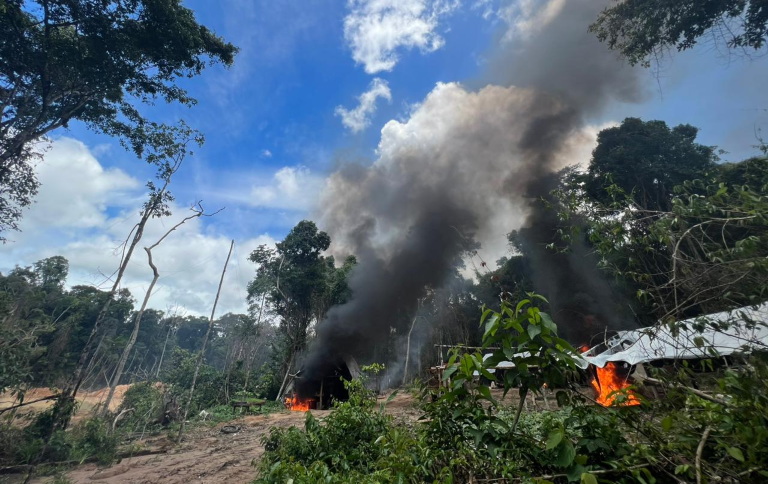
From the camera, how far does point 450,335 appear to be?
22.0 meters

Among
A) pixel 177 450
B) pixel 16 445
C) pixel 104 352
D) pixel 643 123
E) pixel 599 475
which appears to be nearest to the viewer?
pixel 599 475

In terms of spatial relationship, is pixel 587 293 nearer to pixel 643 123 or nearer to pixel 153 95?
pixel 643 123

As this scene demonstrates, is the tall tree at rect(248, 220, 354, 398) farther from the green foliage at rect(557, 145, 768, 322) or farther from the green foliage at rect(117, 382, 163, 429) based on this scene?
the green foliage at rect(557, 145, 768, 322)

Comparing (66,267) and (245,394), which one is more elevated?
(66,267)

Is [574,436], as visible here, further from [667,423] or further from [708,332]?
[708,332]

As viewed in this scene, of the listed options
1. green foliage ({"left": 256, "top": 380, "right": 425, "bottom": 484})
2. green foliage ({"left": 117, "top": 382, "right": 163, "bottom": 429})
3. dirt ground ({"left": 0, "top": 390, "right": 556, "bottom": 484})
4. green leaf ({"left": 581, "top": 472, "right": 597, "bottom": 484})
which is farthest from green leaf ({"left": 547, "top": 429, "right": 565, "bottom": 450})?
green foliage ({"left": 117, "top": 382, "right": 163, "bottom": 429})

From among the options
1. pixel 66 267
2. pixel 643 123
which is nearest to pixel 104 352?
pixel 66 267

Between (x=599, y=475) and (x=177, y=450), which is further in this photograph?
(x=177, y=450)

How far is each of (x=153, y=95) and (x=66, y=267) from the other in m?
28.7

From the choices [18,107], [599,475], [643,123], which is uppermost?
[643,123]

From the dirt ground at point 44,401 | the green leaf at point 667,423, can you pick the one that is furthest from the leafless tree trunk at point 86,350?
the green leaf at point 667,423

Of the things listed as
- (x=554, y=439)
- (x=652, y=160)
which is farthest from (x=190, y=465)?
(x=652, y=160)

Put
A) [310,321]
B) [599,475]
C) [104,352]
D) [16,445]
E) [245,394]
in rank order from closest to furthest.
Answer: [599,475], [16,445], [245,394], [310,321], [104,352]

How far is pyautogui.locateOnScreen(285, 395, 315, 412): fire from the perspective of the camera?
17.3m
